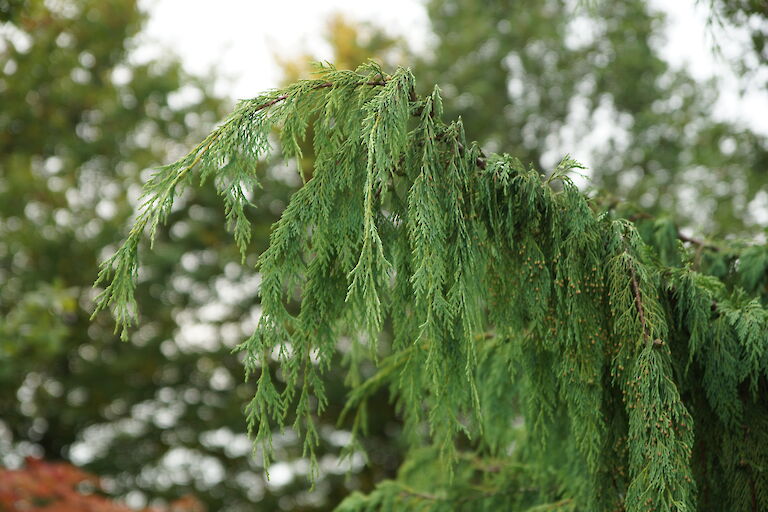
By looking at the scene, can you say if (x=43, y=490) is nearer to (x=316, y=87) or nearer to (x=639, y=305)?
(x=316, y=87)

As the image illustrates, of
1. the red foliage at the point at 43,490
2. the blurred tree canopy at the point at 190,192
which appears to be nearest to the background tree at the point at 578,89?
the blurred tree canopy at the point at 190,192

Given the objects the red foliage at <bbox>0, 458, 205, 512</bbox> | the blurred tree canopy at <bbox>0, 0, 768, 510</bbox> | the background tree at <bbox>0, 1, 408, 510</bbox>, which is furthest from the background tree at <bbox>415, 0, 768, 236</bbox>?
the red foliage at <bbox>0, 458, 205, 512</bbox>

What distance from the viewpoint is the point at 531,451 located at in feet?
9.84

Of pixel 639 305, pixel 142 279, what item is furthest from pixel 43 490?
pixel 639 305

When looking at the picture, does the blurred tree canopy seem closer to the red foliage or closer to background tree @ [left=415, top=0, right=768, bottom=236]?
background tree @ [left=415, top=0, right=768, bottom=236]

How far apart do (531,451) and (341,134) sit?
1675 mm

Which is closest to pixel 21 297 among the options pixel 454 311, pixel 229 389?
pixel 229 389

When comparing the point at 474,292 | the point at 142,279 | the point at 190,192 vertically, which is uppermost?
the point at 190,192

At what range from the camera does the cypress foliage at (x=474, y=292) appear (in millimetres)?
1818

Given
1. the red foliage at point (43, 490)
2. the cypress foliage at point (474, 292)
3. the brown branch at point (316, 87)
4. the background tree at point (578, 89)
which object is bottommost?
the red foliage at point (43, 490)

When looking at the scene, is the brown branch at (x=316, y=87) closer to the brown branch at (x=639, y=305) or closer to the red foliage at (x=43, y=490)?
the brown branch at (x=639, y=305)

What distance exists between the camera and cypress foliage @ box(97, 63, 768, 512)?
5.97 feet

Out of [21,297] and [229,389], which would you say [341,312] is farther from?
[229,389]

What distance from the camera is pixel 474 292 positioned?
6.18 feet
